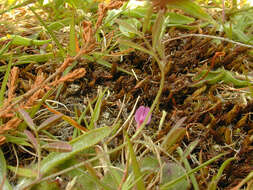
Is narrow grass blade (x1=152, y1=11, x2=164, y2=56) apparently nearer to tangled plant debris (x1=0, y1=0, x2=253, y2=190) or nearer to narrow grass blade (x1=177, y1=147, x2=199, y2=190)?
tangled plant debris (x1=0, y1=0, x2=253, y2=190)

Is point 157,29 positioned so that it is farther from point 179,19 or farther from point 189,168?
point 179,19

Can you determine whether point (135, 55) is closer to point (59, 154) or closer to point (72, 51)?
point (72, 51)

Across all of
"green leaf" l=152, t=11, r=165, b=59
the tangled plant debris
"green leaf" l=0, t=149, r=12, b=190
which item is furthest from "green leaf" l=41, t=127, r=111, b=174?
"green leaf" l=152, t=11, r=165, b=59

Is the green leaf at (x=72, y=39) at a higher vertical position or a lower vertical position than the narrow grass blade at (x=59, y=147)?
higher

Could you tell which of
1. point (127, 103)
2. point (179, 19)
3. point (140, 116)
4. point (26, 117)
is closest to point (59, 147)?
point (26, 117)

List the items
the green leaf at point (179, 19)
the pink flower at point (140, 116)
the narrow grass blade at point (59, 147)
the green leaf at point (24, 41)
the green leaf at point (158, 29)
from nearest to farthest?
the green leaf at point (158, 29)
the narrow grass blade at point (59, 147)
the pink flower at point (140, 116)
the green leaf at point (24, 41)
the green leaf at point (179, 19)

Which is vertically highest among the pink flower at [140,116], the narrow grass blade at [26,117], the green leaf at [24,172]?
the narrow grass blade at [26,117]

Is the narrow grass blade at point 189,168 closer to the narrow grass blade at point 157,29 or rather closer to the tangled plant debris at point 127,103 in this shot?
the tangled plant debris at point 127,103

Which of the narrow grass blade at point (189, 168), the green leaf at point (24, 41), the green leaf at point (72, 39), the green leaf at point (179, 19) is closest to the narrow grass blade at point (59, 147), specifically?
the narrow grass blade at point (189, 168)

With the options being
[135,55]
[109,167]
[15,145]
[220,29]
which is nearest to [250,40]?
[220,29]
